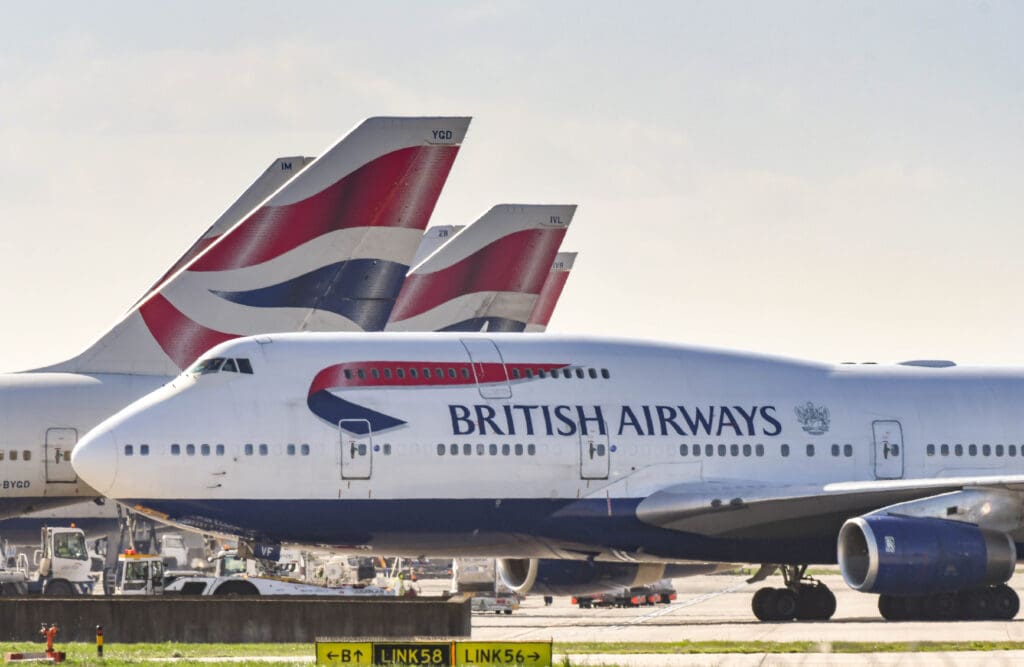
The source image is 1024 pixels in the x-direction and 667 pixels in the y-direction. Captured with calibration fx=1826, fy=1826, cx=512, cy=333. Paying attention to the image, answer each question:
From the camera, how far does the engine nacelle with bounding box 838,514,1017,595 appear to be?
31750mm

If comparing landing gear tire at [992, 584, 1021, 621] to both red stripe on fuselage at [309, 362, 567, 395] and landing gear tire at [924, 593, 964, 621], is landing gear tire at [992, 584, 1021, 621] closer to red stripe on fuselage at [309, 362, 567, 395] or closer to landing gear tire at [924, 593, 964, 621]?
landing gear tire at [924, 593, 964, 621]

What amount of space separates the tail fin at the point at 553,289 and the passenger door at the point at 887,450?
100ft

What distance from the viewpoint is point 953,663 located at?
24297 mm

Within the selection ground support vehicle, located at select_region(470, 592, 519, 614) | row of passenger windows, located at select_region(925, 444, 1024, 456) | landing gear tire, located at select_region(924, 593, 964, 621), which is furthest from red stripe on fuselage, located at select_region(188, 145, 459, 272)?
ground support vehicle, located at select_region(470, 592, 519, 614)

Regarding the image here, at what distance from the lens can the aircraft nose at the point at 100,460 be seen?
31.9 m

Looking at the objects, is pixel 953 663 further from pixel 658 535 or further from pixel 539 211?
pixel 539 211

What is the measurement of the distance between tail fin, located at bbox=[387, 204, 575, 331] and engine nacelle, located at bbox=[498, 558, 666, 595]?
15104 mm

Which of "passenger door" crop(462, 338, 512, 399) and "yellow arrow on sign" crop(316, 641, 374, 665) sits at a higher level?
"passenger door" crop(462, 338, 512, 399)

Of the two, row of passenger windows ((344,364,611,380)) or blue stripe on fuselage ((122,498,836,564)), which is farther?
row of passenger windows ((344,364,611,380))

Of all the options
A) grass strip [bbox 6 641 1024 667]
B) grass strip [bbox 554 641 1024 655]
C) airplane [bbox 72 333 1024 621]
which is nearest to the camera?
grass strip [bbox 6 641 1024 667]

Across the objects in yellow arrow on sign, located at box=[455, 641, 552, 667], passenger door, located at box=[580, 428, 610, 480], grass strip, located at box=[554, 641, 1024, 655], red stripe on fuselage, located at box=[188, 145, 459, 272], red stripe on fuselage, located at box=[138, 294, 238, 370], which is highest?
red stripe on fuselage, located at box=[188, 145, 459, 272]

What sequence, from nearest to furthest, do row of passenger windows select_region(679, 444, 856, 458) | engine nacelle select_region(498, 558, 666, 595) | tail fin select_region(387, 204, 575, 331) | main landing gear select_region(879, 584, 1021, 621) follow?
row of passenger windows select_region(679, 444, 856, 458) < main landing gear select_region(879, 584, 1021, 621) < engine nacelle select_region(498, 558, 666, 595) < tail fin select_region(387, 204, 575, 331)

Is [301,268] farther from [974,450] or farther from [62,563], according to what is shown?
[62,563]

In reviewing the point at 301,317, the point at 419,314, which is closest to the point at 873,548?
the point at 301,317
